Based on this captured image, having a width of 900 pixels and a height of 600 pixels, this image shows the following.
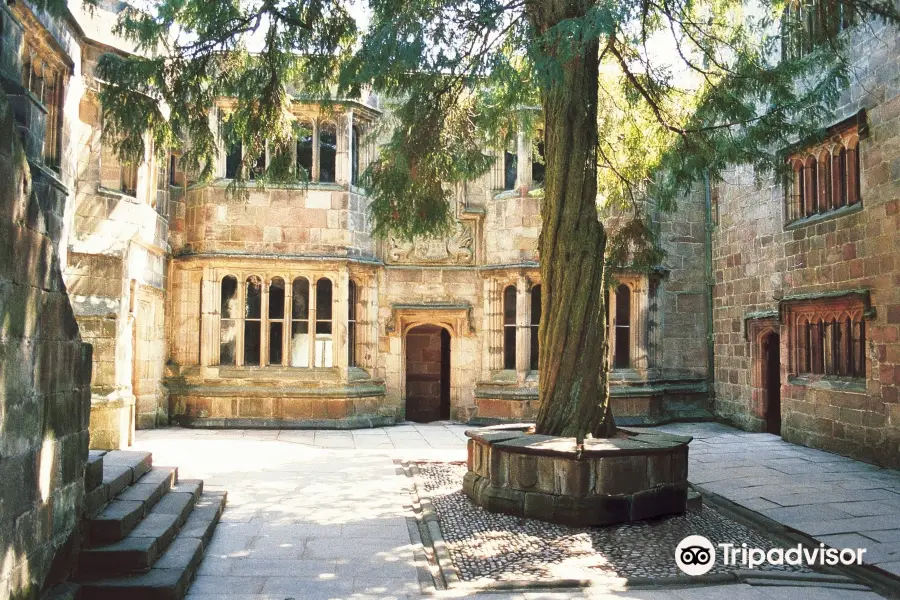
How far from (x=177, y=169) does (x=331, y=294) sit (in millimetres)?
3552

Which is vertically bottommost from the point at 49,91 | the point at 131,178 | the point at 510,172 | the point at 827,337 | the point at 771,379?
the point at 771,379

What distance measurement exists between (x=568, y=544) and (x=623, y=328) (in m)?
8.74

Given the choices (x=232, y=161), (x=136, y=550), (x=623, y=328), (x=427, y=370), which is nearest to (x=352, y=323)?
(x=427, y=370)

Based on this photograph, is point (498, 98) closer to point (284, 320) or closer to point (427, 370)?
point (284, 320)

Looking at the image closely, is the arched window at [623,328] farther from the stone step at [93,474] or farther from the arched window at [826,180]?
the stone step at [93,474]

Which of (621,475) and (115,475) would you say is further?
(621,475)

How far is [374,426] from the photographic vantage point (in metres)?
13.4

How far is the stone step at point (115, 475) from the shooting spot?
505 centimetres

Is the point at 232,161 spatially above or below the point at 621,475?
above

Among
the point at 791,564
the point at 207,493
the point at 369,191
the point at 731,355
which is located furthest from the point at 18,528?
the point at 731,355

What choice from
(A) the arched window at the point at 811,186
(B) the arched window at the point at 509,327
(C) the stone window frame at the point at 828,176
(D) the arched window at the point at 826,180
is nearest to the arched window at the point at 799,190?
(C) the stone window frame at the point at 828,176

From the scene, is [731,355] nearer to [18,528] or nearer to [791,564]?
[791,564]

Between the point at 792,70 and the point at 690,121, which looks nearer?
the point at 792,70

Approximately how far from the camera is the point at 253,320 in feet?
43.3
